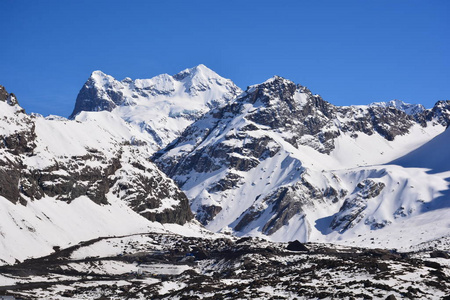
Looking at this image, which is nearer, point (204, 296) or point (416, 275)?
point (416, 275)

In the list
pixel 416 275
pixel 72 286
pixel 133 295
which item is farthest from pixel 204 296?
pixel 72 286

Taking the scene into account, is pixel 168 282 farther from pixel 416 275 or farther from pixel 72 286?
pixel 416 275

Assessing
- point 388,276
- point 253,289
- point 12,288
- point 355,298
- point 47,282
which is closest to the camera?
point 355,298

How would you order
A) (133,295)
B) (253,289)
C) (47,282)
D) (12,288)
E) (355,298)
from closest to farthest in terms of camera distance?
(355,298), (253,289), (133,295), (12,288), (47,282)

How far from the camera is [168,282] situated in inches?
6811

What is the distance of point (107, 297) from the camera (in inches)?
5989

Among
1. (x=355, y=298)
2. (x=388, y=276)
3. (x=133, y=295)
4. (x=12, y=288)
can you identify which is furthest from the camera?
(x=12, y=288)

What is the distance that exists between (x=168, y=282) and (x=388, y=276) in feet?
252

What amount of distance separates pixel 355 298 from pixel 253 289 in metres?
25.7

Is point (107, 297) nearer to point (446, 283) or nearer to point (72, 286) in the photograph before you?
point (72, 286)

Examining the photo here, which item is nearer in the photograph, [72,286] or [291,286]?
[291,286]

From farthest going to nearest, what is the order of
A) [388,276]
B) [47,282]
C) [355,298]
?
[47,282], [388,276], [355,298]

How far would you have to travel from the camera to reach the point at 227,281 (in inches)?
6097

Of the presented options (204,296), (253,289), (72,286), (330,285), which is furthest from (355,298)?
(72,286)
